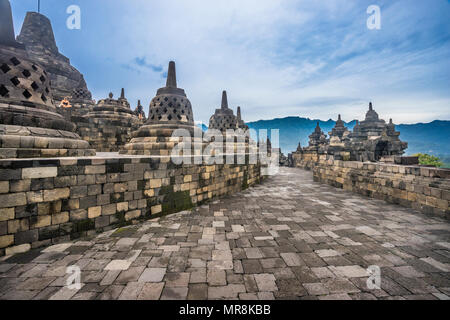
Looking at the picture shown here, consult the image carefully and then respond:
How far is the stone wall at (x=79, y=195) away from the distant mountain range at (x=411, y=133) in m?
126

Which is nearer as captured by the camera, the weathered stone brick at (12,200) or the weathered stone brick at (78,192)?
the weathered stone brick at (12,200)

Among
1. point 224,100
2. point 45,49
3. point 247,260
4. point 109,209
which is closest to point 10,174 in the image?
point 109,209

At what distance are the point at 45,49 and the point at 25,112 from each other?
2859 centimetres

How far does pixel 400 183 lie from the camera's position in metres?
5.61

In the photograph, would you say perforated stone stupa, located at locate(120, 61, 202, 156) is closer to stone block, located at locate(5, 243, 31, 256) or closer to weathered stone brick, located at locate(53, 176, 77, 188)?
weathered stone brick, located at locate(53, 176, 77, 188)

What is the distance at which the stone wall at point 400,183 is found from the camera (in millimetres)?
4602

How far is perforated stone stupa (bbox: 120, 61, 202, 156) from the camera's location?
6.70 metres

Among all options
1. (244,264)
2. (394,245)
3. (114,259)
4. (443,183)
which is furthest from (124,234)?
(443,183)

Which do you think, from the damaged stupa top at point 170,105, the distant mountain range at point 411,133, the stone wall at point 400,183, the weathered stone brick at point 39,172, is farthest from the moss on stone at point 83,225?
the distant mountain range at point 411,133

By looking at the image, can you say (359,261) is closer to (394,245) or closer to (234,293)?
(394,245)

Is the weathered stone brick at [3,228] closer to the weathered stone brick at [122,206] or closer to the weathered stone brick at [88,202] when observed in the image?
the weathered stone brick at [88,202]

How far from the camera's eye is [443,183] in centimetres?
455

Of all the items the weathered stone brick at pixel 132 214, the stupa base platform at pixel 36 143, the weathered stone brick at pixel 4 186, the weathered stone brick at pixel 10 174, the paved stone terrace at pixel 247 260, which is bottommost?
the paved stone terrace at pixel 247 260
